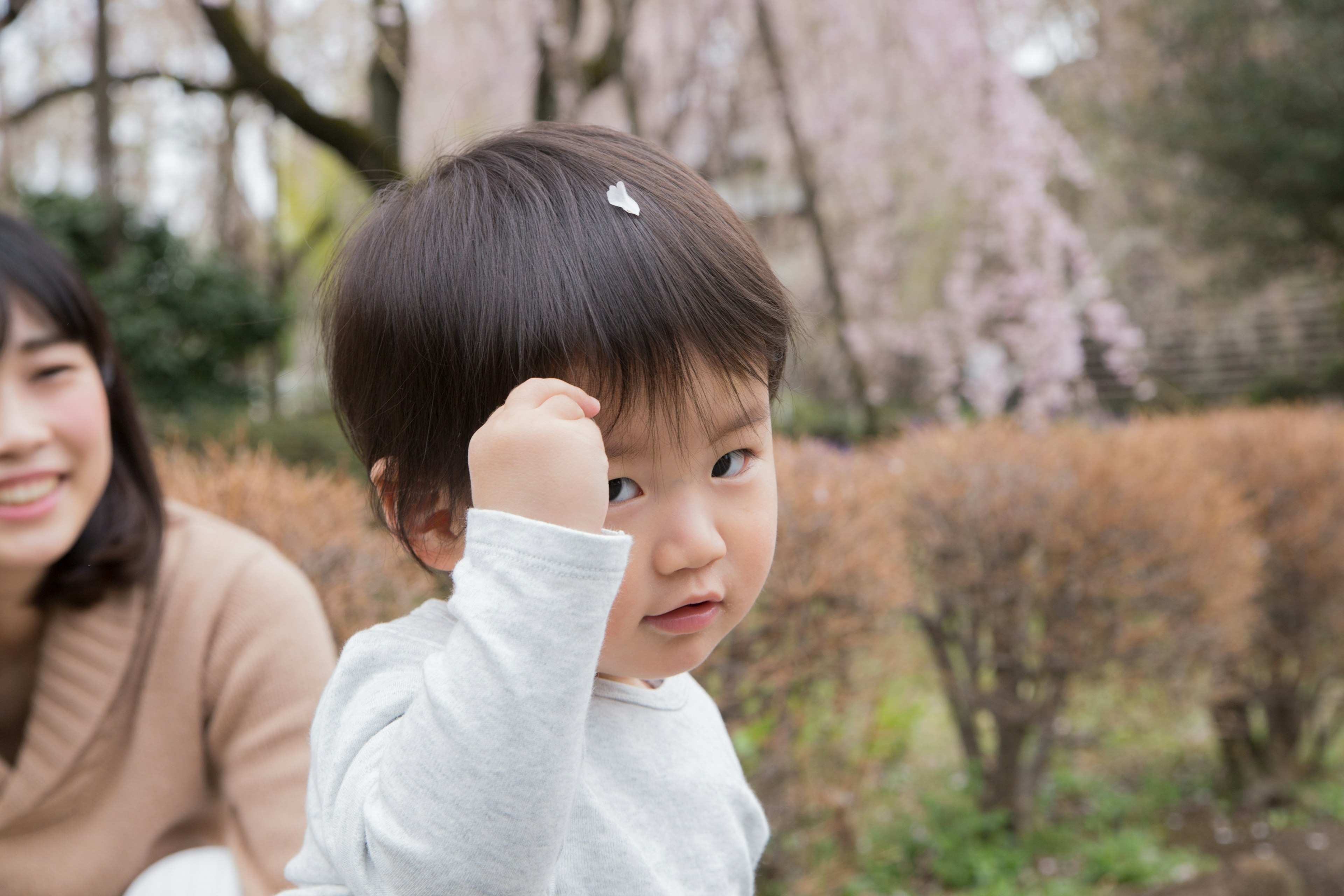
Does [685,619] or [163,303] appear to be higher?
[163,303]

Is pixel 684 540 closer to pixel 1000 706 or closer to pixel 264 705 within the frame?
pixel 264 705

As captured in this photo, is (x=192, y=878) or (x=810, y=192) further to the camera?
(x=810, y=192)

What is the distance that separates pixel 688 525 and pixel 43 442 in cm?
111

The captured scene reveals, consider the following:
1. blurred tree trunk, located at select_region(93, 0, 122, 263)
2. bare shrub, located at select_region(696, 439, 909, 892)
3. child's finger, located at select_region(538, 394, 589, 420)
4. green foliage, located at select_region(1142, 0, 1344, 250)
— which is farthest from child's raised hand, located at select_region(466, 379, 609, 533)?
green foliage, located at select_region(1142, 0, 1344, 250)

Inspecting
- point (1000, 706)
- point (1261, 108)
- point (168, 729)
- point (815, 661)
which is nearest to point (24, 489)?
point (168, 729)

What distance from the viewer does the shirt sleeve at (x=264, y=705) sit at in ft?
4.82

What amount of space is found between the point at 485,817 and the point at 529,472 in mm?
250

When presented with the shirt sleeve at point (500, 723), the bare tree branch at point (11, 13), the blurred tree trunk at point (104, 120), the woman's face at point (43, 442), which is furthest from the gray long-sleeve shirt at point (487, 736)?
the blurred tree trunk at point (104, 120)

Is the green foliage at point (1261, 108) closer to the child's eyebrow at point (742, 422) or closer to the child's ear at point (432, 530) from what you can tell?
the child's eyebrow at point (742, 422)

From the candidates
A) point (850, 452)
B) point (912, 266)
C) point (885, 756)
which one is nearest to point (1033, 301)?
point (912, 266)

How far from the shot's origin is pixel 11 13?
4.53m

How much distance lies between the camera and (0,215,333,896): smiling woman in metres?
1.47

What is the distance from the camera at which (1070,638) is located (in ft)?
10.5

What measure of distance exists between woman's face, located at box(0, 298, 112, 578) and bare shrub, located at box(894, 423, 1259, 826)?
2.40m
